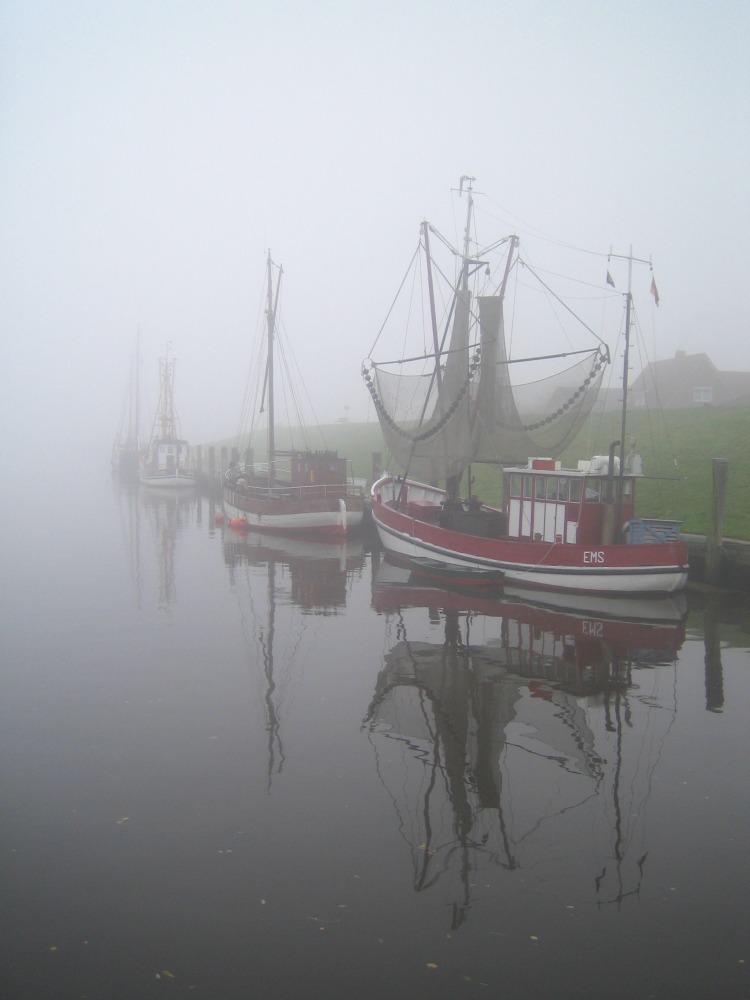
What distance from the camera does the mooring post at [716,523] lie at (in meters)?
21.3

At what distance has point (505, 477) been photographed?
24.8 m

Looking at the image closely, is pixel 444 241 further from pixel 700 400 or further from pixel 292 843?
pixel 700 400

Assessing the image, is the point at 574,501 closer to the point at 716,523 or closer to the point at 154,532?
the point at 716,523

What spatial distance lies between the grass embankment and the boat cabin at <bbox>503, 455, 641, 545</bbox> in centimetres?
374

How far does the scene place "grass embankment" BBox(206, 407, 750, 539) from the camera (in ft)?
→ 85.1

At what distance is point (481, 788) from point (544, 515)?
1521 centimetres

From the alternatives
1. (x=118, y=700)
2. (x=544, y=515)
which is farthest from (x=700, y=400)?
(x=118, y=700)

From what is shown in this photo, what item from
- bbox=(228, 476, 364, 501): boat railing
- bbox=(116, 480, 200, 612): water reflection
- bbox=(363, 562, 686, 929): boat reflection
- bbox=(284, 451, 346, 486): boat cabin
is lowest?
bbox=(116, 480, 200, 612): water reflection

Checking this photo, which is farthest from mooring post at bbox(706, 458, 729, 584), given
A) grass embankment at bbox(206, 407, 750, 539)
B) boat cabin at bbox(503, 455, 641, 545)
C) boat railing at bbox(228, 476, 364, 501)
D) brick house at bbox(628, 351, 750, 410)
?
brick house at bbox(628, 351, 750, 410)

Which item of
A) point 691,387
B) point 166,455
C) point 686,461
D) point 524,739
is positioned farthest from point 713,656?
point 166,455

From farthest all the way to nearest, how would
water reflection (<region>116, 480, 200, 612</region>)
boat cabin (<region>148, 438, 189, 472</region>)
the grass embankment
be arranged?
1. boat cabin (<region>148, 438, 189, 472</region>)
2. the grass embankment
3. water reflection (<region>116, 480, 200, 612</region>)

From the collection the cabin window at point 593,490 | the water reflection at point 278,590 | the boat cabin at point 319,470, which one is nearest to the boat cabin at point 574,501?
the cabin window at point 593,490

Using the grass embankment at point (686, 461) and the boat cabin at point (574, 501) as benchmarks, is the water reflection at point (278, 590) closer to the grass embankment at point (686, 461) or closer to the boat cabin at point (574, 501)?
→ the boat cabin at point (574, 501)

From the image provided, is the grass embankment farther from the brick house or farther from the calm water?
the brick house
